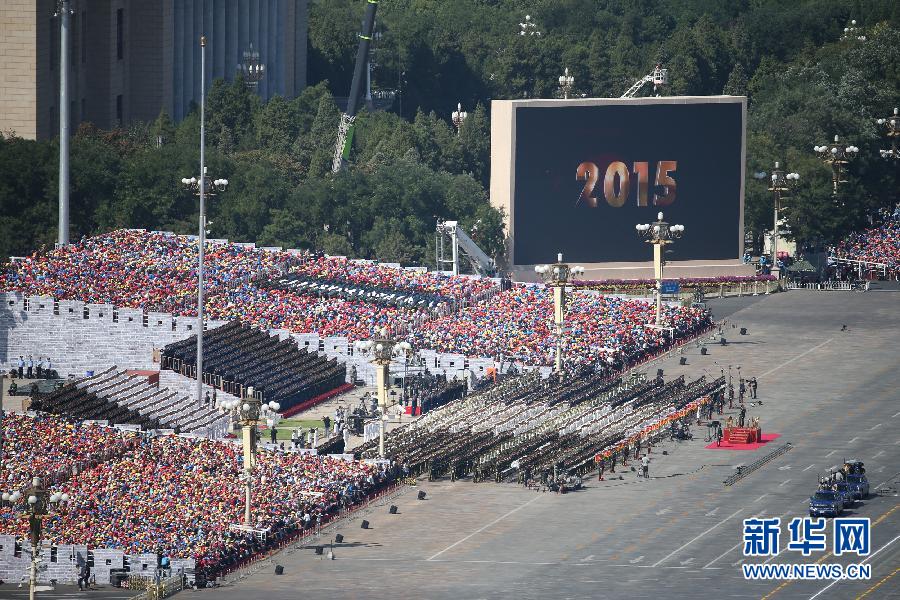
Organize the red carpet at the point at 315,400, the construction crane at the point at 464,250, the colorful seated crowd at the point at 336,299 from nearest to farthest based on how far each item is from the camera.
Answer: the red carpet at the point at 315,400
the colorful seated crowd at the point at 336,299
the construction crane at the point at 464,250

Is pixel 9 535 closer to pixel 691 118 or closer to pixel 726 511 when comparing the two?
pixel 726 511

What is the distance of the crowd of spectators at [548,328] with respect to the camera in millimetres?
143000

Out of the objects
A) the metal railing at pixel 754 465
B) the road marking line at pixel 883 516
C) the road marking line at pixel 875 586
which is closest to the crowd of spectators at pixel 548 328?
the metal railing at pixel 754 465

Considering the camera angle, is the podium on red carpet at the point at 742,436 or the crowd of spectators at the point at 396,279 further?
the crowd of spectators at the point at 396,279

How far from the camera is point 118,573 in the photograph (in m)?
102

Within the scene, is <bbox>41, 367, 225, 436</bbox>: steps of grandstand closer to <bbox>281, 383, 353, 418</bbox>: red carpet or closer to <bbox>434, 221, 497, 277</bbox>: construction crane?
<bbox>281, 383, 353, 418</bbox>: red carpet

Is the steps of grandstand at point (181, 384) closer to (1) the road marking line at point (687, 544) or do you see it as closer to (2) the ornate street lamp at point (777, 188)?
(1) the road marking line at point (687, 544)

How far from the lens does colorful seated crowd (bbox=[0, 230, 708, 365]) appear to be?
144 m

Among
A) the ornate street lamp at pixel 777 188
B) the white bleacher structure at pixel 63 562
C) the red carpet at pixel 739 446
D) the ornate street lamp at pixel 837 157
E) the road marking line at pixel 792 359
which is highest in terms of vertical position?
the ornate street lamp at pixel 837 157

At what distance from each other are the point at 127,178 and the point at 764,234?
46.4m

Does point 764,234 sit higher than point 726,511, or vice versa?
point 764,234

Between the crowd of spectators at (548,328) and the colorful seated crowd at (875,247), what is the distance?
26.7m

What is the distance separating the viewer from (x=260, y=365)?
138m

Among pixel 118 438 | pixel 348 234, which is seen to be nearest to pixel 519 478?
pixel 118 438
